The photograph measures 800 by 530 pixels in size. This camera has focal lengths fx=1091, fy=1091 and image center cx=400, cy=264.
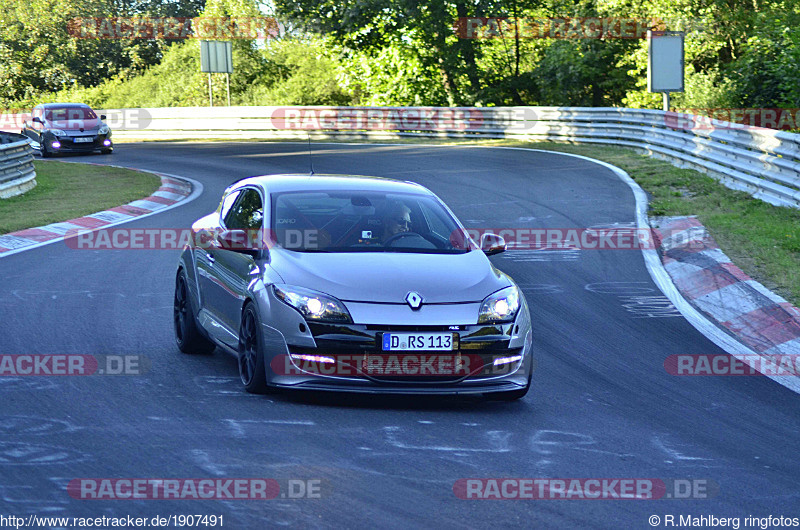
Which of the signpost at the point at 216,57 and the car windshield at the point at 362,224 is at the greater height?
the signpost at the point at 216,57

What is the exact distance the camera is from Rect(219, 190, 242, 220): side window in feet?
29.2

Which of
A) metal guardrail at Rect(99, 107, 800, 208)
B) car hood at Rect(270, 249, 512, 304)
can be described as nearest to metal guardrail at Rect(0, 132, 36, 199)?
metal guardrail at Rect(99, 107, 800, 208)

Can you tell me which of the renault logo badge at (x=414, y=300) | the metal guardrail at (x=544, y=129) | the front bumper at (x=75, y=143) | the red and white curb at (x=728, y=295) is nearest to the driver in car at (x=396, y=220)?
the renault logo badge at (x=414, y=300)

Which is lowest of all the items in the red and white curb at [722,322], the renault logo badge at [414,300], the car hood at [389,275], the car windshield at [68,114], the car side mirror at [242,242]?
the red and white curb at [722,322]

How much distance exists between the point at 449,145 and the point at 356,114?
6407mm

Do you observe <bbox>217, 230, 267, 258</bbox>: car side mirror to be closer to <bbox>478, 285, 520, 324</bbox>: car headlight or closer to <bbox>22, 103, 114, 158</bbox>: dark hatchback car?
<bbox>478, 285, 520, 324</bbox>: car headlight

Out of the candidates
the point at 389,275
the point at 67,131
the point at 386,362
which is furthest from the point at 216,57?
the point at 386,362

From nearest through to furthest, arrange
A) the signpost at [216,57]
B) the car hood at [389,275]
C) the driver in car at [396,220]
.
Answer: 1. the car hood at [389,275]
2. the driver in car at [396,220]
3. the signpost at [216,57]

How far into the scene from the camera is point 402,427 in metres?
6.47

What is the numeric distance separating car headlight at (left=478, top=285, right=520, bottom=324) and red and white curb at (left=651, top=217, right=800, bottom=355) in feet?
9.07

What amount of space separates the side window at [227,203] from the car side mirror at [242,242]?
110 cm

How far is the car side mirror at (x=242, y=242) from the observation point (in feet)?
24.8

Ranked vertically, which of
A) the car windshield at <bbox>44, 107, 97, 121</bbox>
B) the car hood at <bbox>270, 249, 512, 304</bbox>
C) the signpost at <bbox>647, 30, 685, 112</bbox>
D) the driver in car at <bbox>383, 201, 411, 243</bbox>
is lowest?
the car hood at <bbox>270, 249, 512, 304</bbox>

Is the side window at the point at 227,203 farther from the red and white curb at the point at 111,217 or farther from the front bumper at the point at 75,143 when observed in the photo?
the front bumper at the point at 75,143
